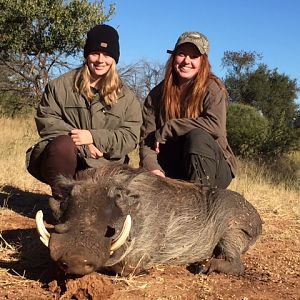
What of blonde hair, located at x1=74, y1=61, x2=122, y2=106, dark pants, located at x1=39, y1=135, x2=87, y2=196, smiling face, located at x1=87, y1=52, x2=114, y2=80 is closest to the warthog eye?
dark pants, located at x1=39, y1=135, x2=87, y2=196

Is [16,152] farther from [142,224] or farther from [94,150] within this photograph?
[142,224]

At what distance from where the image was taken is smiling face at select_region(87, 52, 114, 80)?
4.16 m

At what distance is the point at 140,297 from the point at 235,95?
22.2 metres

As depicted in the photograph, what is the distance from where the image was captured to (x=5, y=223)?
4.47 m

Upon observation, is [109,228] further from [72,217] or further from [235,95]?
[235,95]

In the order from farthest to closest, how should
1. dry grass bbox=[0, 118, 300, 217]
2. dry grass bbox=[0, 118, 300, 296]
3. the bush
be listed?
1. the bush
2. dry grass bbox=[0, 118, 300, 217]
3. dry grass bbox=[0, 118, 300, 296]

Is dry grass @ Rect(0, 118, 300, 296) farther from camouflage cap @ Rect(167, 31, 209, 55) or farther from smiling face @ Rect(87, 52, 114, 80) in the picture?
camouflage cap @ Rect(167, 31, 209, 55)

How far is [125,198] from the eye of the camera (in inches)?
125

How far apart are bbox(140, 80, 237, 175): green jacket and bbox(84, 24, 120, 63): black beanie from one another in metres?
0.68

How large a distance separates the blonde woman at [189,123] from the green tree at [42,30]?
8793 mm

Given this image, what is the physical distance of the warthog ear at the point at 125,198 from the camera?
10.0ft

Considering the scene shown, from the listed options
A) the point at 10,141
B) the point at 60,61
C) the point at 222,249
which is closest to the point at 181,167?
the point at 222,249

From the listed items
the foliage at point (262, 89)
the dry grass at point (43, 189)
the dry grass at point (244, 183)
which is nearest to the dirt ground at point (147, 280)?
the dry grass at point (43, 189)

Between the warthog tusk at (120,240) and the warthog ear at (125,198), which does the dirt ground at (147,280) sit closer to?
the warthog tusk at (120,240)
